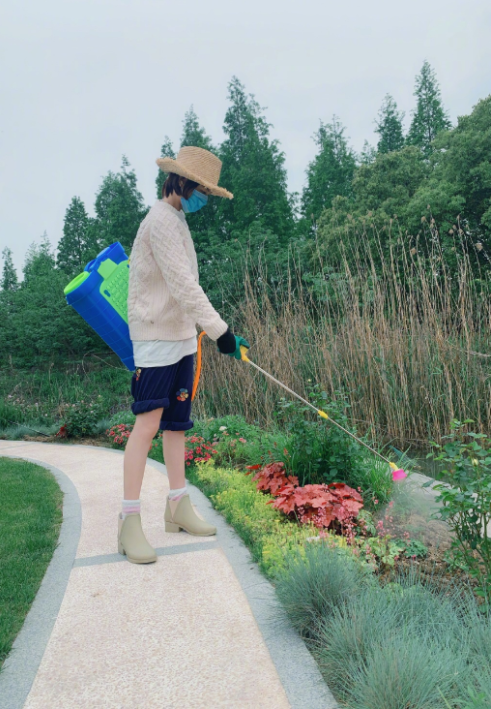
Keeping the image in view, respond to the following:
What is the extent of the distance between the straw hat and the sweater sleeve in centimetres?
21

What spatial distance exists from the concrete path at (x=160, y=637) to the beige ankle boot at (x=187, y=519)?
47 millimetres

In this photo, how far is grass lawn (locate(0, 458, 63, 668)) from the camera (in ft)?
6.44

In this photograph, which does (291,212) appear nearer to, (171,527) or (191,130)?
(191,130)

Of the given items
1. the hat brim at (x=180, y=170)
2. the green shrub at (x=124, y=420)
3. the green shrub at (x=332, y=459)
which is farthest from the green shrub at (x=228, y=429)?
A: the hat brim at (x=180, y=170)

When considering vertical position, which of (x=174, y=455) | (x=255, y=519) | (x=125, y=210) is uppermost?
(x=125, y=210)

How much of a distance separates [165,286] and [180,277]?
17 centimetres

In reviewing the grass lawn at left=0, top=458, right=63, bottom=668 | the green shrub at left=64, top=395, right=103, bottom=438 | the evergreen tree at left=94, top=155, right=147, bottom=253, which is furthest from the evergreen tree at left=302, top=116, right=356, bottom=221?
the grass lawn at left=0, top=458, right=63, bottom=668

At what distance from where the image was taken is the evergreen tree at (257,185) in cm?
1703

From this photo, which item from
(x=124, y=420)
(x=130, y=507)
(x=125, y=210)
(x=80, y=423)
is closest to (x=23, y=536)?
(x=130, y=507)

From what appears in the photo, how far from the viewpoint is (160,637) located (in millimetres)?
1761

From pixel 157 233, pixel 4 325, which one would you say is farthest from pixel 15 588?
pixel 4 325

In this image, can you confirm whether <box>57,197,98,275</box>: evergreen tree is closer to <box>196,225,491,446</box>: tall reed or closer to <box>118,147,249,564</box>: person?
<box>196,225,491,446</box>: tall reed

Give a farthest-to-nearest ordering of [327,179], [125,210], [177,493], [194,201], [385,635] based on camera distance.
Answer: [327,179] < [125,210] < [177,493] < [194,201] < [385,635]

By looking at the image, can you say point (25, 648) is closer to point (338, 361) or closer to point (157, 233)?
point (157, 233)
